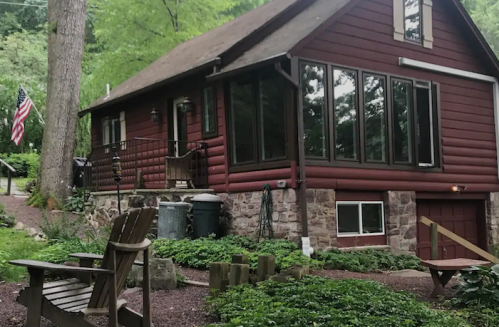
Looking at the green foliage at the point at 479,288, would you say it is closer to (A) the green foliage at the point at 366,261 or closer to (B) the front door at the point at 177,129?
(A) the green foliage at the point at 366,261

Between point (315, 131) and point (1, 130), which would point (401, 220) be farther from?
point (1, 130)

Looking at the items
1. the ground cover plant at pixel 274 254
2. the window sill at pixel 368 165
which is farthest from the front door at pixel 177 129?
the window sill at pixel 368 165

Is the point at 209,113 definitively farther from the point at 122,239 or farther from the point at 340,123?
the point at 122,239

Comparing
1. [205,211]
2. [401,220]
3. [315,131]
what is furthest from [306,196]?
[401,220]

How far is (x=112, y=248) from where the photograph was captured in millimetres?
3504

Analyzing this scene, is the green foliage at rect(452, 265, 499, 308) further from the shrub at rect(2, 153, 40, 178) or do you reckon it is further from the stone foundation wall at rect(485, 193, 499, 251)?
the shrub at rect(2, 153, 40, 178)

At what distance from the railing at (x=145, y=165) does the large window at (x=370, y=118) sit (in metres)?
2.65

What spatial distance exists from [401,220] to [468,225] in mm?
2729

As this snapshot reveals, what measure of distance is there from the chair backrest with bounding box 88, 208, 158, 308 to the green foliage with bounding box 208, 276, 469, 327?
2.90 feet

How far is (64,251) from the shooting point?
6.91m

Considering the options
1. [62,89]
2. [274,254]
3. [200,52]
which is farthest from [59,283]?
[62,89]

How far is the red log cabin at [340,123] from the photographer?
9202 millimetres

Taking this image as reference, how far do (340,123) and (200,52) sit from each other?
412cm

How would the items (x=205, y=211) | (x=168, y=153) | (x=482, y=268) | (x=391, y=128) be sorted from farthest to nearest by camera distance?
(x=168, y=153), (x=391, y=128), (x=205, y=211), (x=482, y=268)
